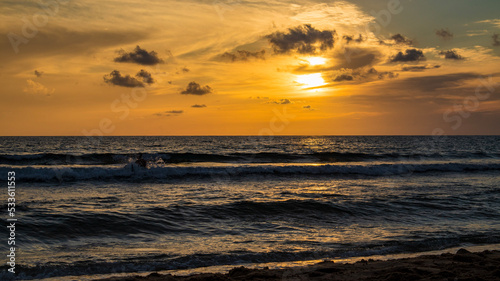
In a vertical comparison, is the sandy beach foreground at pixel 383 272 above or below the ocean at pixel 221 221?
above

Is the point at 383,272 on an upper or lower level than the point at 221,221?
upper

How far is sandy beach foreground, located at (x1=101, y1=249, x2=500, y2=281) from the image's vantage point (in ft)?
21.3

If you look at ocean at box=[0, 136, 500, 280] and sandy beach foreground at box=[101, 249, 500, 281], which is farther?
ocean at box=[0, 136, 500, 280]

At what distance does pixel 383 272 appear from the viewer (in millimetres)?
6836

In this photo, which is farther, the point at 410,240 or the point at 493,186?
the point at 493,186

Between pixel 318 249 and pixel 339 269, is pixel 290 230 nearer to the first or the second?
pixel 318 249

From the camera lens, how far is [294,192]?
18734 mm

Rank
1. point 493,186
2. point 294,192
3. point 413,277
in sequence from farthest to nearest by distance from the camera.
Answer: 1. point 493,186
2. point 294,192
3. point 413,277

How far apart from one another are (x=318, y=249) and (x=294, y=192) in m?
9.51

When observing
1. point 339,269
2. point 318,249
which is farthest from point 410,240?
point 339,269

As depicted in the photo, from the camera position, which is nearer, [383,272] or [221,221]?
[383,272]

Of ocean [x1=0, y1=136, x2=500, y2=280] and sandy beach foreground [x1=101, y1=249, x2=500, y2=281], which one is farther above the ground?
sandy beach foreground [x1=101, y1=249, x2=500, y2=281]

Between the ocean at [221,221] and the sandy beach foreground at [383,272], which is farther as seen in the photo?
the ocean at [221,221]

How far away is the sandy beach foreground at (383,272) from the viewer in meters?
6.50
